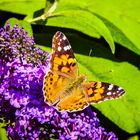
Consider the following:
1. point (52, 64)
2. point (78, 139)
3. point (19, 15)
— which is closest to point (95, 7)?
point (19, 15)

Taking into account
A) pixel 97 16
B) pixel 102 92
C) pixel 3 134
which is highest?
pixel 97 16

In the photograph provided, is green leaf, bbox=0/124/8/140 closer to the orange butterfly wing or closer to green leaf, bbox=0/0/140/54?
the orange butterfly wing

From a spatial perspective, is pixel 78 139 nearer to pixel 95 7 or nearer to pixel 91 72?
pixel 91 72

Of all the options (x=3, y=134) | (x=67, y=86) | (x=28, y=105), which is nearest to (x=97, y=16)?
(x=67, y=86)

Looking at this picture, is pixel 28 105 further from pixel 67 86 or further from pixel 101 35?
pixel 101 35

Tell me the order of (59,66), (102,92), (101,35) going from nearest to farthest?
(102,92) < (59,66) < (101,35)

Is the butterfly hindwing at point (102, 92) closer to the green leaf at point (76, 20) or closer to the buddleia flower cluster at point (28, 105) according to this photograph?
the buddleia flower cluster at point (28, 105)

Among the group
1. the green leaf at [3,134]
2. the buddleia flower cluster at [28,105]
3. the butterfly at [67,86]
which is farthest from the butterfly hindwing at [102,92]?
the green leaf at [3,134]

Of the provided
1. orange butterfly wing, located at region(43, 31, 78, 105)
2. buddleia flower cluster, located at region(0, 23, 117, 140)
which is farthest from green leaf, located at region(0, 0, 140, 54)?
buddleia flower cluster, located at region(0, 23, 117, 140)
